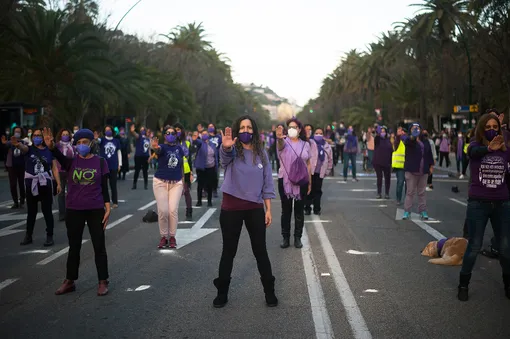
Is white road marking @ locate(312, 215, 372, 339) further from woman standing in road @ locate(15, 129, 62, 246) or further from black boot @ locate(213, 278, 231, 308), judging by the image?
woman standing in road @ locate(15, 129, 62, 246)

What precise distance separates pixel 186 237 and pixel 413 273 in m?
3.95

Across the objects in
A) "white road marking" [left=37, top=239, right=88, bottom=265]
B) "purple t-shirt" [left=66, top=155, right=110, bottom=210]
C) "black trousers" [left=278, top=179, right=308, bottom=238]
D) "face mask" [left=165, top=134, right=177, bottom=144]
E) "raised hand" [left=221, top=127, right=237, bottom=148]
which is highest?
"face mask" [left=165, top=134, right=177, bottom=144]

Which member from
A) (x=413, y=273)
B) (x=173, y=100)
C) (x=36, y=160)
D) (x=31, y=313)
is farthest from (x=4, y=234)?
(x=173, y=100)

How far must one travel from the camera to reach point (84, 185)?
6.38m

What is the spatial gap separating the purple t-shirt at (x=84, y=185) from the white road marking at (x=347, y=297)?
8.67ft

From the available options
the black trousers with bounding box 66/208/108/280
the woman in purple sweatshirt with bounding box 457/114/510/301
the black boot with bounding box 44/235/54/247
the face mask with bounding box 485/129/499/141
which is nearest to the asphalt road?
the black boot with bounding box 44/235/54/247

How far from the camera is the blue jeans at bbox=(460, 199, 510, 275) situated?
5.91 meters

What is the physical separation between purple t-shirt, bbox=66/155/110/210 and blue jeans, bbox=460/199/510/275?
3.72 metres

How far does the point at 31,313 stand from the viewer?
5.61 metres

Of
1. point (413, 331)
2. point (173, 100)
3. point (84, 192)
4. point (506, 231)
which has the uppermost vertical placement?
point (173, 100)

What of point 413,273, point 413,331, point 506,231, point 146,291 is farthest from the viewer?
point 413,273

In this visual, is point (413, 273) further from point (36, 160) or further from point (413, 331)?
point (36, 160)

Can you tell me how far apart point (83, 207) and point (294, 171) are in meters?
3.30

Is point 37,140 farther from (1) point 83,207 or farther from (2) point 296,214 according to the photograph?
(2) point 296,214
